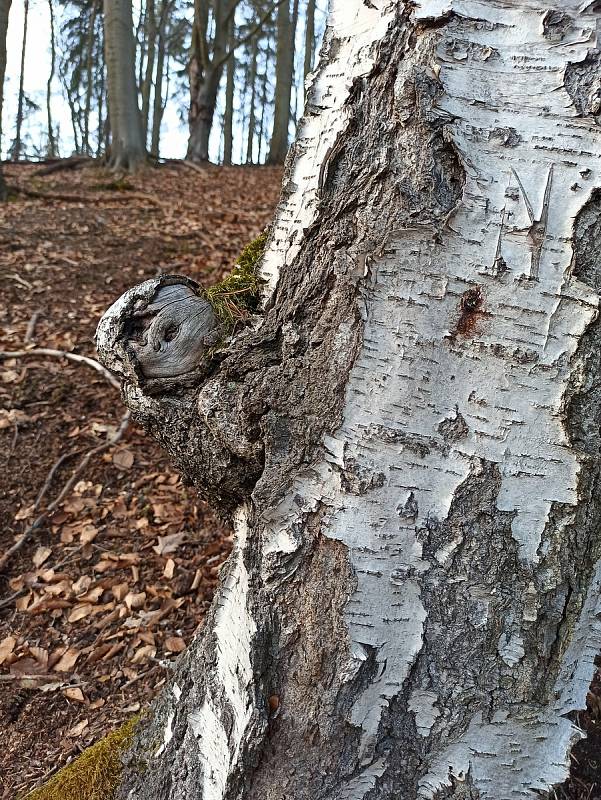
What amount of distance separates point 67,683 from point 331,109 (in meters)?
2.10

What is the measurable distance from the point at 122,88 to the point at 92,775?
416 inches

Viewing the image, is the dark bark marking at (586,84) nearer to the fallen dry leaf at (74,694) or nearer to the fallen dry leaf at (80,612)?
the fallen dry leaf at (74,694)

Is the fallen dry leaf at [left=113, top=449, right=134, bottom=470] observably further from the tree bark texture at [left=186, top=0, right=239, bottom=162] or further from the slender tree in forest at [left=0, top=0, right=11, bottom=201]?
the tree bark texture at [left=186, top=0, right=239, bottom=162]

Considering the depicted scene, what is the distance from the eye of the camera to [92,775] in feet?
5.44

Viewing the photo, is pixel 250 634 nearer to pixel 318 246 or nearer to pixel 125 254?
pixel 318 246

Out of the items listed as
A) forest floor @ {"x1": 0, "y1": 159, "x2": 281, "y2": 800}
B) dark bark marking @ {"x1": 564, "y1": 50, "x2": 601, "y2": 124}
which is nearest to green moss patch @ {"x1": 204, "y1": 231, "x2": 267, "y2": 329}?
dark bark marking @ {"x1": 564, "y1": 50, "x2": 601, "y2": 124}

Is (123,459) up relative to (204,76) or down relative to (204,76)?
down

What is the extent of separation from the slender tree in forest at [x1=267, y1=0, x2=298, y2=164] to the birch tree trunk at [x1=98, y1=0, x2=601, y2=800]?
13528mm

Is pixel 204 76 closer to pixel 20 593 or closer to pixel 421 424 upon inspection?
pixel 20 593

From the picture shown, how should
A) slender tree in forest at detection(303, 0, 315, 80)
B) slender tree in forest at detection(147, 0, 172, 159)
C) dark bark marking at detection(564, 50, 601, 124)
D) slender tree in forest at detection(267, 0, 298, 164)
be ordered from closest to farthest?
dark bark marking at detection(564, 50, 601, 124)
slender tree in forest at detection(267, 0, 298, 164)
slender tree in forest at detection(303, 0, 315, 80)
slender tree in forest at detection(147, 0, 172, 159)

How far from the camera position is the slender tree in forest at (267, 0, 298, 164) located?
13.6 m

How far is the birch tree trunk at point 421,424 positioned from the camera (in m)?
0.99

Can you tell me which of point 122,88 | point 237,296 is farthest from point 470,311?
point 122,88

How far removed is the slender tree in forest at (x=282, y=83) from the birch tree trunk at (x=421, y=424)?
44.4 feet
